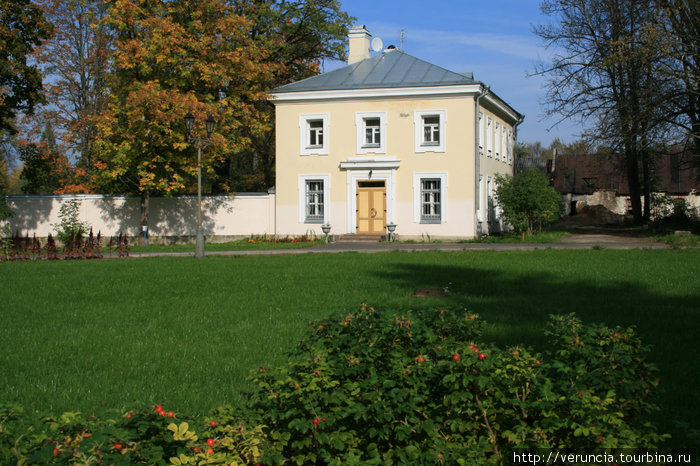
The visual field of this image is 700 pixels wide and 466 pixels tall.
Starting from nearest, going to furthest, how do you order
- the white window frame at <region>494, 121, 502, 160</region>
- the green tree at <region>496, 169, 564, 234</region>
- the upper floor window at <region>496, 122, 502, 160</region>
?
the green tree at <region>496, 169, 564, 234</region>
the white window frame at <region>494, 121, 502, 160</region>
the upper floor window at <region>496, 122, 502, 160</region>

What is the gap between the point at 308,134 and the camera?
32812 mm

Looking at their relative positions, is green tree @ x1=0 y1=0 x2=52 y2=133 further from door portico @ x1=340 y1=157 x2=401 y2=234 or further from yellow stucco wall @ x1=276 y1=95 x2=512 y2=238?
door portico @ x1=340 y1=157 x2=401 y2=234

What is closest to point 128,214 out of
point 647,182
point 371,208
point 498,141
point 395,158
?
point 371,208

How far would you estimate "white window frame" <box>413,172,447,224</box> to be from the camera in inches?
1213

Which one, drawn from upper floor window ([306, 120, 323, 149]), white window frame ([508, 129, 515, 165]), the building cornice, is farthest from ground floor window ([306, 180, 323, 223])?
white window frame ([508, 129, 515, 165])

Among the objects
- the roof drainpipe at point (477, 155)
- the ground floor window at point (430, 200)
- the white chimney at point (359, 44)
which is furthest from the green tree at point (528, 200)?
the white chimney at point (359, 44)

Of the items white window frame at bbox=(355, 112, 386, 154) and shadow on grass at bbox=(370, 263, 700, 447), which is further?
white window frame at bbox=(355, 112, 386, 154)

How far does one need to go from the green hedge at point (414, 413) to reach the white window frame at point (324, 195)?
91.1 feet

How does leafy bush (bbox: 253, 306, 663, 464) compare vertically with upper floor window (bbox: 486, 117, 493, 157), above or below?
below

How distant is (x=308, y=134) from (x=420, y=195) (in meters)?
6.23

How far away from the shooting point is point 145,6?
102ft

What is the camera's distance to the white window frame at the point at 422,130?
30812 millimetres

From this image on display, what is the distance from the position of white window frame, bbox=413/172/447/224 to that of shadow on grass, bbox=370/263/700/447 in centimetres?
1452

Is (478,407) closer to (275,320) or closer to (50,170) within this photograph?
(275,320)
